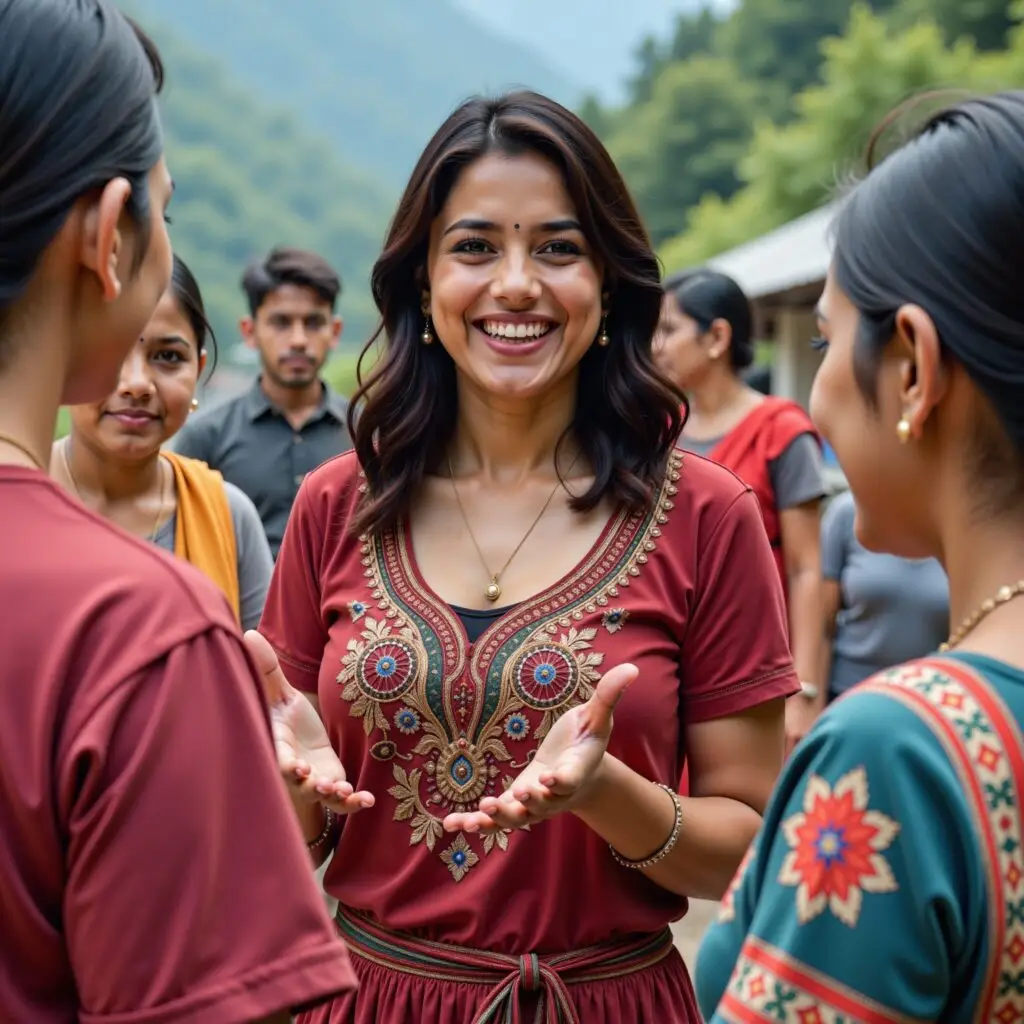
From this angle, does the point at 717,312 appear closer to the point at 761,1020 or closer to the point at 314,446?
the point at 314,446

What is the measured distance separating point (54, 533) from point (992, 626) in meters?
0.83

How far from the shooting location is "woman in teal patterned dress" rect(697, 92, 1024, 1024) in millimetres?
1164

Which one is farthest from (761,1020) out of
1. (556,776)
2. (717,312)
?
(717,312)

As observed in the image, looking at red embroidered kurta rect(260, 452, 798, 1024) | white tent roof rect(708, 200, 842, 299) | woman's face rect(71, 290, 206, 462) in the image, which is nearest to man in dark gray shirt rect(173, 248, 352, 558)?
woman's face rect(71, 290, 206, 462)

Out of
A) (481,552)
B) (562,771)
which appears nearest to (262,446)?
(481,552)

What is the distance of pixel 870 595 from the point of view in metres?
4.13

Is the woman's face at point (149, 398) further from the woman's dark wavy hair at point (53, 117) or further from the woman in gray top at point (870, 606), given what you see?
the woman's dark wavy hair at point (53, 117)

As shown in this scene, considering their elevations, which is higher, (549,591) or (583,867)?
(549,591)

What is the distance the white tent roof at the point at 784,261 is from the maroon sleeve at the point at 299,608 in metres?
10.7

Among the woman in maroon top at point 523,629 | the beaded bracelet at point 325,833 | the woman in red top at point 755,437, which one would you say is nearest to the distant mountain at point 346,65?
the woman in red top at point 755,437

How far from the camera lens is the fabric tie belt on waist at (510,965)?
1.92 m

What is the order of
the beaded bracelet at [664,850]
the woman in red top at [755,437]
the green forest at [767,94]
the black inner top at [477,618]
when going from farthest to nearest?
the green forest at [767,94], the woman in red top at [755,437], the black inner top at [477,618], the beaded bracelet at [664,850]

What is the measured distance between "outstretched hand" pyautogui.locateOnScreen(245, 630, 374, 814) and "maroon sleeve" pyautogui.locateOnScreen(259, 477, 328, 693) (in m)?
0.05

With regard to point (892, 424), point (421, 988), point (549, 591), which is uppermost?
point (892, 424)
